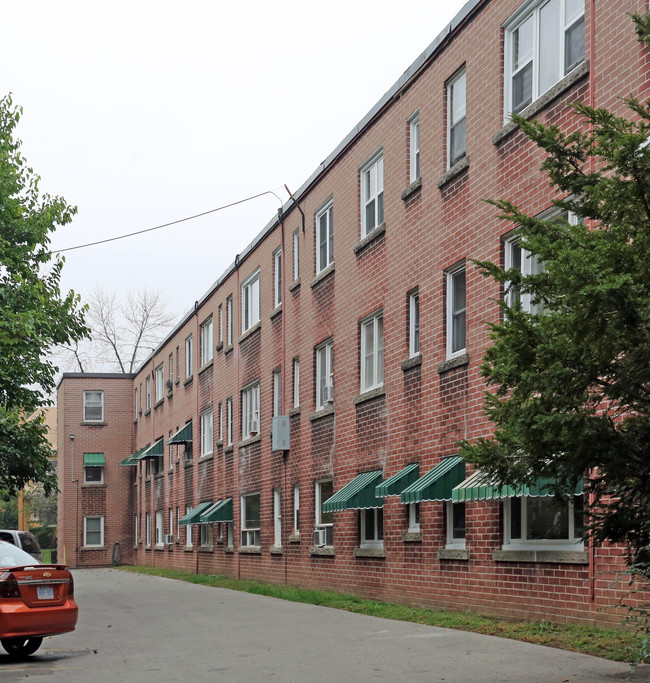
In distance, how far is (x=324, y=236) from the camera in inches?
1010

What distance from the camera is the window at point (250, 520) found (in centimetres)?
3108

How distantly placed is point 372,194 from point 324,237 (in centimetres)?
339

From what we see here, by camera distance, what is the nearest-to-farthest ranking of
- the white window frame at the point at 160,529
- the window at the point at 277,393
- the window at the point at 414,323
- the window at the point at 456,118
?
the window at the point at 456,118 → the window at the point at 414,323 → the window at the point at 277,393 → the white window frame at the point at 160,529

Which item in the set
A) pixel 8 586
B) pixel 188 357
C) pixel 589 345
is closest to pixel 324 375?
pixel 8 586

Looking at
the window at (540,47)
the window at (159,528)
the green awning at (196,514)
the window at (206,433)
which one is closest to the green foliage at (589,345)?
the window at (540,47)

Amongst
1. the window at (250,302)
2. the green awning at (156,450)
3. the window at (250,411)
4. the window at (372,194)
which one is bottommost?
the green awning at (156,450)

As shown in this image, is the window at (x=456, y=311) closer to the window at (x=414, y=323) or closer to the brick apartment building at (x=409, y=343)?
the brick apartment building at (x=409, y=343)

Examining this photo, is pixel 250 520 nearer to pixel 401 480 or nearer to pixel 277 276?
pixel 277 276

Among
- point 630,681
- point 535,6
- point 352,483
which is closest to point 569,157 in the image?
point 630,681

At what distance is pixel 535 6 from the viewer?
1564cm

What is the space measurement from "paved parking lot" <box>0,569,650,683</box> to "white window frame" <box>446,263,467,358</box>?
4549 mm

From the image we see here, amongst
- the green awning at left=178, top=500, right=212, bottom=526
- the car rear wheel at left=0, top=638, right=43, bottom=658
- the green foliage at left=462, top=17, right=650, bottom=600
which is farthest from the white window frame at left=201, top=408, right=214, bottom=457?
the green foliage at left=462, top=17, right=650, bottom=600

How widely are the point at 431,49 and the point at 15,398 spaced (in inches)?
466

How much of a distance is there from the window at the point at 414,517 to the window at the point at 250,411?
1203 cm
